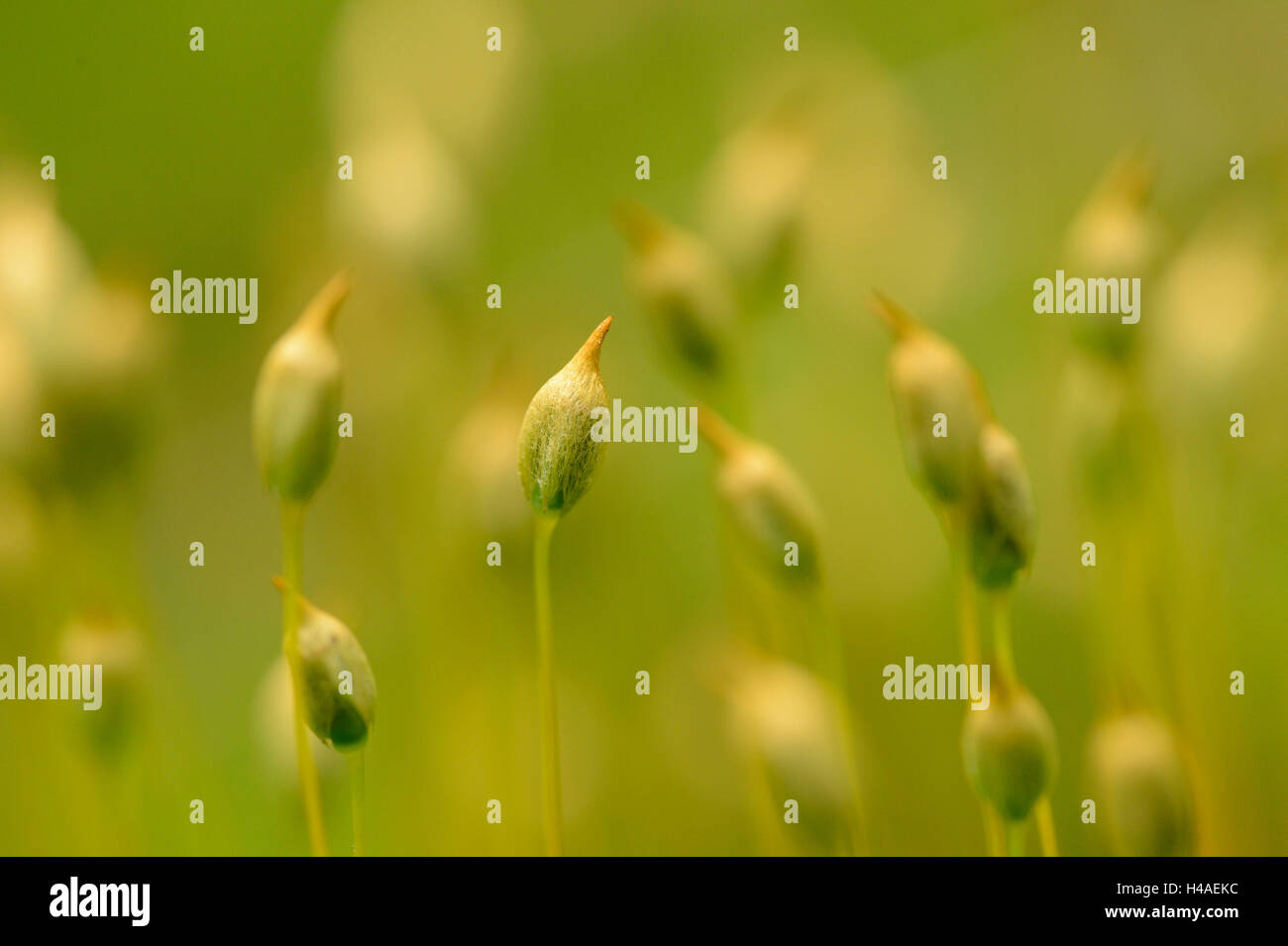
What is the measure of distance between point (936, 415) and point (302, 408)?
6.7 inches

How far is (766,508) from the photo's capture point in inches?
14.7

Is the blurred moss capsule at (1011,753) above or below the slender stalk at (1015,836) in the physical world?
above

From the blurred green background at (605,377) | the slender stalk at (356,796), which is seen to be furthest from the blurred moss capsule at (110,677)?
the slender stalk at (356,796)

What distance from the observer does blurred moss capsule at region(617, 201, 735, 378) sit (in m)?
0.42

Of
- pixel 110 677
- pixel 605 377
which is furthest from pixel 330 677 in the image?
pixel 605 377

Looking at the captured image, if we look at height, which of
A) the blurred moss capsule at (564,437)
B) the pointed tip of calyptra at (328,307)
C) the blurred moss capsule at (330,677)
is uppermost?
the pointed tip of calyptra at (328,307)

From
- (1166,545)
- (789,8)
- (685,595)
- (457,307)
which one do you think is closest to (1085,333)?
(1166,545)

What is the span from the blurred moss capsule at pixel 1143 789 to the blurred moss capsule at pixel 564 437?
165 millimetres

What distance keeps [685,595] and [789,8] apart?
43 centimetres

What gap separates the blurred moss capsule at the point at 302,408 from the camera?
0.34 metres

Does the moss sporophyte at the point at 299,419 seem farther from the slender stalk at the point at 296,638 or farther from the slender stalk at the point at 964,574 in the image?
the slender stalk at the point at 964,574

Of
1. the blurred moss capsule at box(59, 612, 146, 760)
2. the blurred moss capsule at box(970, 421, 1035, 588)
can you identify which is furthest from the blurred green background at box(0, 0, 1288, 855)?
the blurred moss capsule at box(970, 421, 1035, 588)

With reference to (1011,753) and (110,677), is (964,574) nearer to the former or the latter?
(1011,753)

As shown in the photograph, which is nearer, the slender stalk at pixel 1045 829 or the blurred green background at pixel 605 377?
the slender stalk at pixel 1045 829
